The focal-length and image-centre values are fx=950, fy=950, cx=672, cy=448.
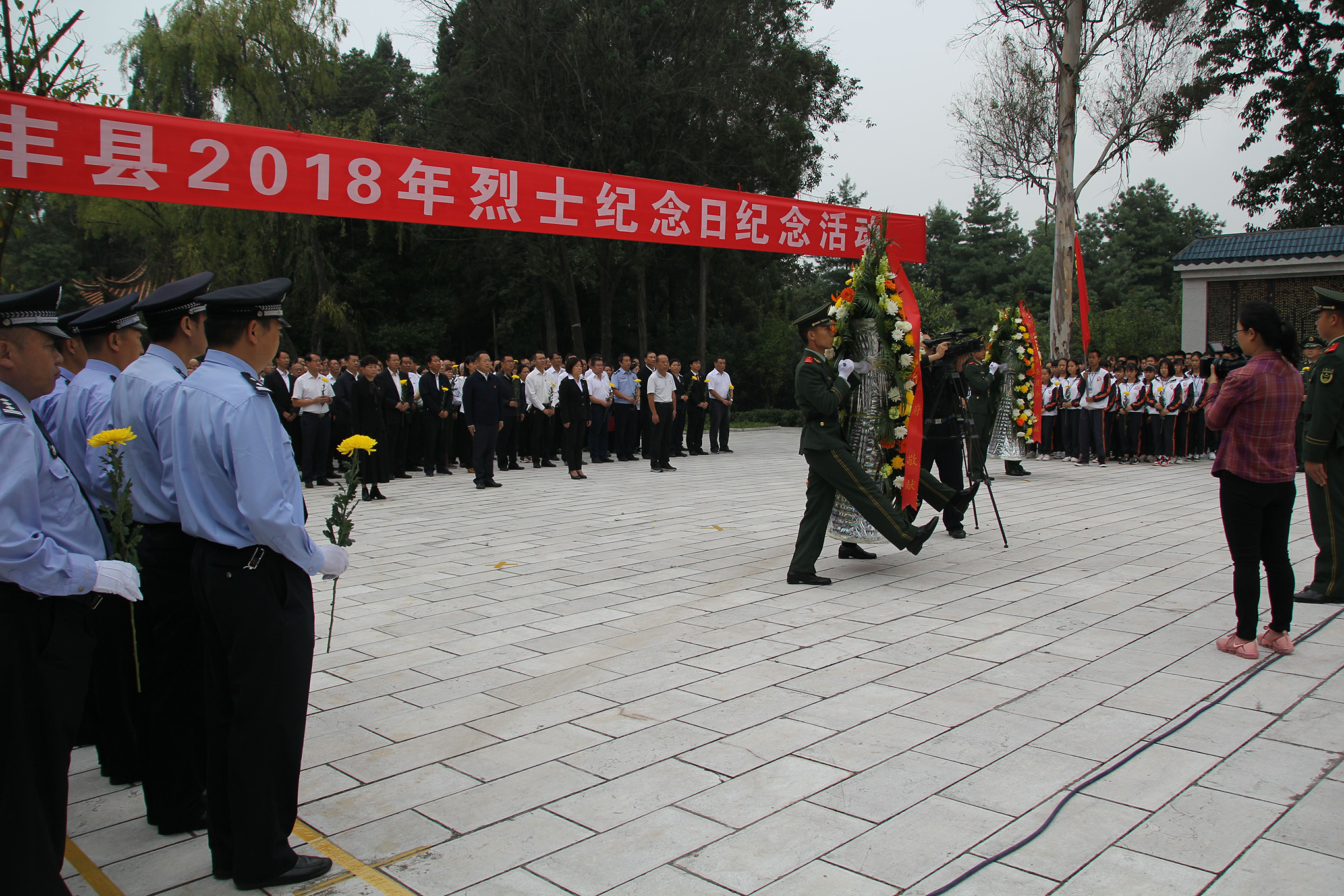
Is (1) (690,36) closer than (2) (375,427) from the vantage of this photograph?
No

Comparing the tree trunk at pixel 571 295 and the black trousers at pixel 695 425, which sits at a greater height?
the tree trunk at pixel 571 295

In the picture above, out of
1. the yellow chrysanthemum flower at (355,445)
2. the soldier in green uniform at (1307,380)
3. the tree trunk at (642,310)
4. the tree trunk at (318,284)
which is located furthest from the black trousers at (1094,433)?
the tree trunk at (318,284)

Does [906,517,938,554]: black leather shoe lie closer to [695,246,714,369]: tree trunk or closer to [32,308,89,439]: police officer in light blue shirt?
[32,308,89,439]: police officer in light blue shirt

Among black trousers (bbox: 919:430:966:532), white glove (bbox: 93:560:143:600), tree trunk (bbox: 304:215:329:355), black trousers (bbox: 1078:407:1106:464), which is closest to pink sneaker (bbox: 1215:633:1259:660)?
black trousers (bbox: 919:430:966:532)

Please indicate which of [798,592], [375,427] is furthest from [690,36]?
[798,592]

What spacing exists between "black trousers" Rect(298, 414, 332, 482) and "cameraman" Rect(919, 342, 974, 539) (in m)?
8.00

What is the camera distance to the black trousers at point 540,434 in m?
15.2

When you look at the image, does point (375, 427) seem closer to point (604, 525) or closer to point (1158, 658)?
point (604, 525)

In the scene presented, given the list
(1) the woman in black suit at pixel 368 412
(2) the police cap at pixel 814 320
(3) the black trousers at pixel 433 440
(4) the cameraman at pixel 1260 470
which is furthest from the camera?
(3) the black trousers at pixel 433 440

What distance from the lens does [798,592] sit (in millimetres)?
6383

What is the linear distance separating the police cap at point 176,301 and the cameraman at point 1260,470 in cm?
466

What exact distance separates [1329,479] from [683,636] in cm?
421

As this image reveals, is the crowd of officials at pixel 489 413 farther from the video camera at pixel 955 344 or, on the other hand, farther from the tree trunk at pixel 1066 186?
the tree trunk at pixel 1066 186

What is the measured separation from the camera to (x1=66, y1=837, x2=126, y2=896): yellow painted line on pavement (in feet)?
9.12
